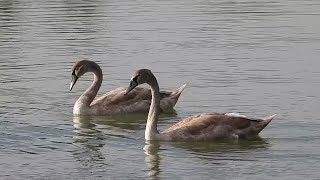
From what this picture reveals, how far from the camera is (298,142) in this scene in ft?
51.7

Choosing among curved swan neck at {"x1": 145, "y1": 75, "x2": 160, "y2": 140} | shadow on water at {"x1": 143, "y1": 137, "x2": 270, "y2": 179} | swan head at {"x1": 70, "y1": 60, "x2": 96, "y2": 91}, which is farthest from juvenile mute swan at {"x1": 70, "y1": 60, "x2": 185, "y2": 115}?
shadow on water at {"x1": 143, "y1": 137, "x2": 270, "y2": 179}

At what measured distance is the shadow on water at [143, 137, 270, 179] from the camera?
1499cm

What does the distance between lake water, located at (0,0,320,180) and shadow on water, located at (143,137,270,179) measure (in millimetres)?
15

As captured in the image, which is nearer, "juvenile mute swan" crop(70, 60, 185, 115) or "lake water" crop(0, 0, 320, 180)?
"lake water" crop(0, 0, 320, 180)

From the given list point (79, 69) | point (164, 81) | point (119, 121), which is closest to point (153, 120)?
point (119, 121)

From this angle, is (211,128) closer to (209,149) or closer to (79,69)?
(209,149)

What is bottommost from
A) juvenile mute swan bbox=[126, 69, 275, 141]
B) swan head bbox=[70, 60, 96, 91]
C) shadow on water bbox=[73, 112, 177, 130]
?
shadow on water bbox=[73, 112, 177, 130]

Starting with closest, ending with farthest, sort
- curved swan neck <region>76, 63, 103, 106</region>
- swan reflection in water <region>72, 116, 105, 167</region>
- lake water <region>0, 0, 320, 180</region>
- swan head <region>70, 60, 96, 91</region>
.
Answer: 1. lake water <region>0, 0, 320, 180</region>
2. swan reflection in water <region>72, 116, 105, 167</region>
3. curved swan neck <region>76, 63, 103, 106</region>
4. swan head <region>70, 60, 96, 91</region>

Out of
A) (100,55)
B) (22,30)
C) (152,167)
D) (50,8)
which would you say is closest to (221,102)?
(152,167)

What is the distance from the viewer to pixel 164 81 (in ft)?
70.2

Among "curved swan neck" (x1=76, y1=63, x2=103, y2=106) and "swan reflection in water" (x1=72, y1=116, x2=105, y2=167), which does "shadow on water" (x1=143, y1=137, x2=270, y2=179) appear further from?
"curved swan neck" (x1=76, y1=63, x2=103, y2=106)

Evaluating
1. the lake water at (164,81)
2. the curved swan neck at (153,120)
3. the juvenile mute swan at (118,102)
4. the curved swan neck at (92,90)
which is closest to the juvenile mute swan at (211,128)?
the curved swan neck at (153,120)

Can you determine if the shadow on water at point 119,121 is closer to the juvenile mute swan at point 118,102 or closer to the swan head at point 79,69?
the juvenile mute swan at point 118,102

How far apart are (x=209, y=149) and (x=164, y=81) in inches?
228
